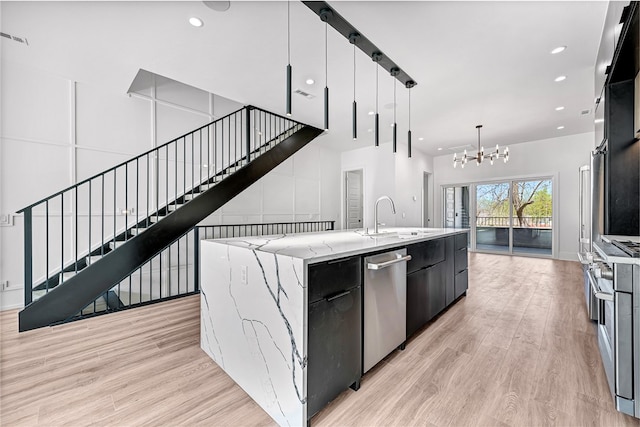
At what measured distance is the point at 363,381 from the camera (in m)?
1.81

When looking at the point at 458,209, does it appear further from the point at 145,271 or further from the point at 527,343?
the point at 145,271

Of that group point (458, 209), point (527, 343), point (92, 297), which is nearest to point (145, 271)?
point (92, 297)

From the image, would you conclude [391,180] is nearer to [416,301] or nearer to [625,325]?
[416,301]

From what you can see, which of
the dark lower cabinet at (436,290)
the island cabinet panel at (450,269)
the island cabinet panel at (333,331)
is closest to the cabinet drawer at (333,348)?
the island cabinet panel at (333,331)

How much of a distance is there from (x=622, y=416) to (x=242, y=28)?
3.98 metres

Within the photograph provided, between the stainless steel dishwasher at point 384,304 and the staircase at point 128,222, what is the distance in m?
2.54

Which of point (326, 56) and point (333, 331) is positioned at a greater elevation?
point (326, 56)

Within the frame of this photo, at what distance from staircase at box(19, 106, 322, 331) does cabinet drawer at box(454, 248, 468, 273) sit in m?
3.25

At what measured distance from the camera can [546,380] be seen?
180cm

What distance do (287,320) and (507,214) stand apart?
7.65m

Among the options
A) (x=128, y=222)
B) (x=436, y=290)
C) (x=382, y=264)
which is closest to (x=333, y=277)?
(x=382, y=264)

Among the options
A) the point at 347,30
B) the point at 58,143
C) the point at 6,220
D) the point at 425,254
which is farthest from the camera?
the point at 58,143

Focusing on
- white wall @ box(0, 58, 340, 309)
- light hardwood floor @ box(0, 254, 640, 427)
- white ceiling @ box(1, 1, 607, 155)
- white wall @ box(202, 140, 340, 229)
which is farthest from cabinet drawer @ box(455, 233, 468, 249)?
white wall @ box(0, 58, 340, 309)

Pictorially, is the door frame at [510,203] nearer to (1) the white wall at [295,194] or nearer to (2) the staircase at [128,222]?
(1) the white wall at [295,194]
